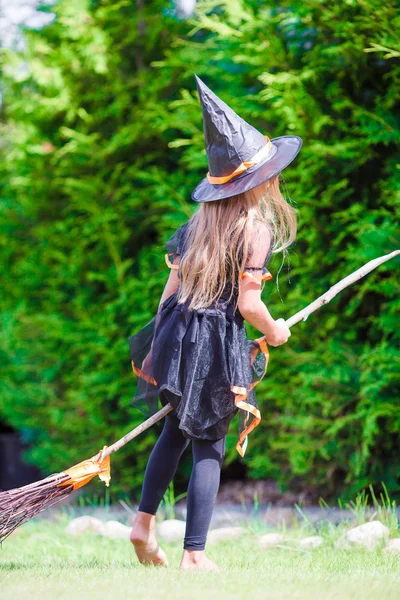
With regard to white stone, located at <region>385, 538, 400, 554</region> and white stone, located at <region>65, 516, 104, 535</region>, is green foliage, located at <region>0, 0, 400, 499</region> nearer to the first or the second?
white stone, located at <region>385, 538, 400, 554</region>

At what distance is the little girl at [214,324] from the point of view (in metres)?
2.68

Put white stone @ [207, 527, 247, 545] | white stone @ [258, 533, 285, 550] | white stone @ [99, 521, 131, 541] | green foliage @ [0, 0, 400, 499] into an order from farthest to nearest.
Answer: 1. green foliage @ [0, 0, 400, 499]
2. white stone @ [99, 521, 131, 541]
3. white stone @ [207, 527, 247, 545]
4. white stone @ [258, 533, 285, 550]

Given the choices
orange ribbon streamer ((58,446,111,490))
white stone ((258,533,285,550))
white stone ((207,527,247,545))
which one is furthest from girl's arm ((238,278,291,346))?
white stone ((207,527,247,545))

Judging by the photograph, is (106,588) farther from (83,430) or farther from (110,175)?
(110,175)

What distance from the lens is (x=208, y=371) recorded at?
8.89 feet

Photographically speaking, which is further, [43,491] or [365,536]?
[365,536]

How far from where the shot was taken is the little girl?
2.68 meters

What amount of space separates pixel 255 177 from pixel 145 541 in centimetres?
144

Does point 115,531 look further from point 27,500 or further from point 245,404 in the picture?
point 245,404

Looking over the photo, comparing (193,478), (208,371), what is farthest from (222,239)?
(193,478)

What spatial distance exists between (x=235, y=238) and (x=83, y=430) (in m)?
2.91

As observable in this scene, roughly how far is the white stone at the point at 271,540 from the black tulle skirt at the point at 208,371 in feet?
2.65

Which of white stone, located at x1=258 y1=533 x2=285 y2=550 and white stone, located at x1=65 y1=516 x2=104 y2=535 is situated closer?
white stone, located at x1=258 y1=533 x2=285 y2=550

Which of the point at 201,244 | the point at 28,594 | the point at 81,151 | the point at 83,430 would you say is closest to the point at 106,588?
the point at 28,594
